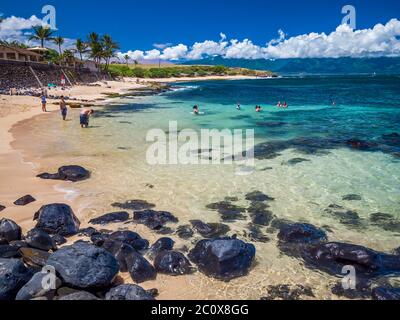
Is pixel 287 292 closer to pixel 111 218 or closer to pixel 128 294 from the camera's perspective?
pixel 128 294

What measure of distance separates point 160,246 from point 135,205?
3.42 m

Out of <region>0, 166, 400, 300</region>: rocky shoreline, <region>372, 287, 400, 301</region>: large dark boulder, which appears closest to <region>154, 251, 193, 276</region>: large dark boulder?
<region>0, 166, 400, 300</region>: rocky shoreline

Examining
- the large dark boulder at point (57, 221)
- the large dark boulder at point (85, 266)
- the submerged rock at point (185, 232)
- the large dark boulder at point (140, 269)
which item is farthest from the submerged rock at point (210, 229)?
the large dark boulder at point (57, 221)

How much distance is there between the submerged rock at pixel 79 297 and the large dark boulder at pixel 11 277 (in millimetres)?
1093

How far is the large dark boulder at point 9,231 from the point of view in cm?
861

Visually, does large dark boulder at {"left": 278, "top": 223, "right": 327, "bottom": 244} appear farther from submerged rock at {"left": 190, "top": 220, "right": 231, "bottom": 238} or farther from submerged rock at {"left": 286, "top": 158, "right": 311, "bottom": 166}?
submerged rock at {"left": 286, "top": 158, "right": 311, "bottom": 166}

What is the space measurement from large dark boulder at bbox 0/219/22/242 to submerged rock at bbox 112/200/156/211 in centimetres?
350

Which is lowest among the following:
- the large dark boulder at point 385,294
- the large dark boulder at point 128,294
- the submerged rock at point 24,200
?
the large dark boulder at point 385,294

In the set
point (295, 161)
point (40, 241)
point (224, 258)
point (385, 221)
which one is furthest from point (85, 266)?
point (295, 161)

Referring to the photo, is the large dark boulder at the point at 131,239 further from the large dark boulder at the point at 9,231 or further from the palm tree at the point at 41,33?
the palm tree at the point at 41,33

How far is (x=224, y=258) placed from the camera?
7.97 meters

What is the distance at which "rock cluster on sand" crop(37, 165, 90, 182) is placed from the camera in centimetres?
1409

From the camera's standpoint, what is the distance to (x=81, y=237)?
30.7ft

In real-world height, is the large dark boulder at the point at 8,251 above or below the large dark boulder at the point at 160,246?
above
